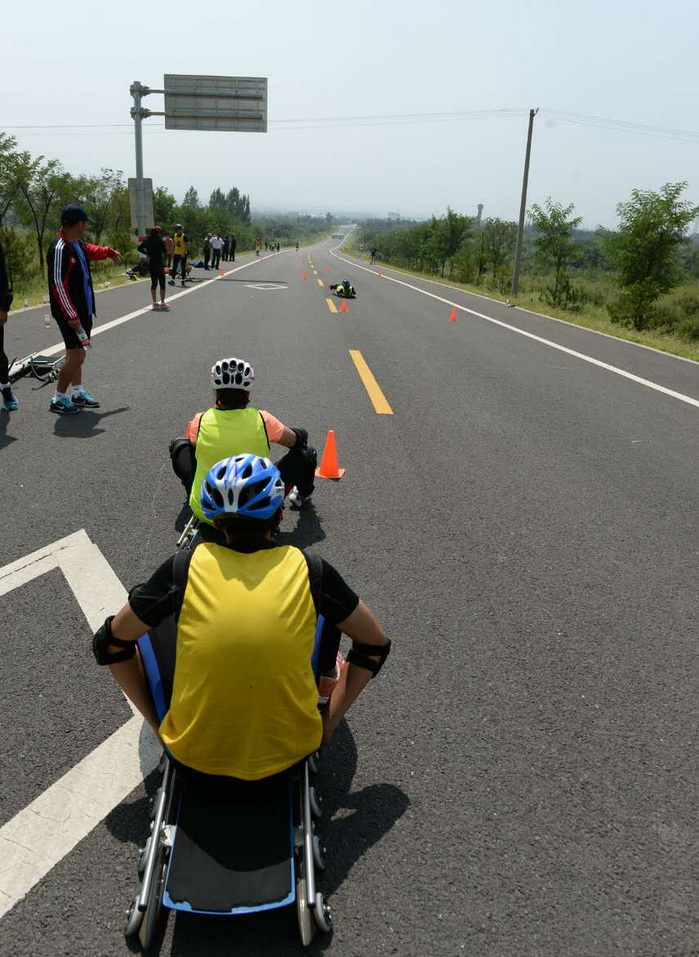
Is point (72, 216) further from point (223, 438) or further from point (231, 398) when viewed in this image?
point (223, 438)

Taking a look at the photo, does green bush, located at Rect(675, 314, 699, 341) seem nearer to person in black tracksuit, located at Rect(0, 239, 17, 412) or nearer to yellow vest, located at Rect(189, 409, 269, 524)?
person in black tracksuit, located at Rect(0, 239, 17, 412)

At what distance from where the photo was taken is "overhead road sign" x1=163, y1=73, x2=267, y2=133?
2917 centimetres

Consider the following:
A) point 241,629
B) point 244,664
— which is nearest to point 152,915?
point 244,664

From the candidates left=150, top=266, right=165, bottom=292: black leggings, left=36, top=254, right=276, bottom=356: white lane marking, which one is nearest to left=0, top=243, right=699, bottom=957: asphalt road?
left=36, top=254, right=276, bottom=356: white lane marking

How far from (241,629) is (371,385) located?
763 cm

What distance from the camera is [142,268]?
2439 centimetres

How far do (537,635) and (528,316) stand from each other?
17.8 meters

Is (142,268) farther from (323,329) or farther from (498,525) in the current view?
(498,525)

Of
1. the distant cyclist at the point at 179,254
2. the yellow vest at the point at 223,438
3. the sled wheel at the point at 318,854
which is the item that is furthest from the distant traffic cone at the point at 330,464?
the distant cyclist at the point at 179,254

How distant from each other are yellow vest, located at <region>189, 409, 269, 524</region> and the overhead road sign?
29958mm

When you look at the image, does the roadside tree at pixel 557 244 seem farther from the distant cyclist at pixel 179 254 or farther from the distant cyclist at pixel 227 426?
the distant cyclist at pixel 227 426

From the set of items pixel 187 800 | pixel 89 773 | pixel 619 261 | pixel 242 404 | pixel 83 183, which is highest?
pixel 83 183

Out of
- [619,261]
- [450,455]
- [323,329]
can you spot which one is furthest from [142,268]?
[450,455]

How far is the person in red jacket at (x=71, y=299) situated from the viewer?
7.10 metres
